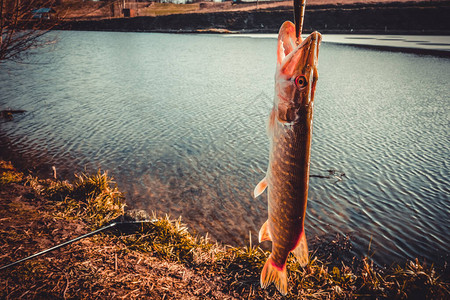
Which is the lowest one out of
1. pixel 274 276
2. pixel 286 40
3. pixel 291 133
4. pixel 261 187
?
pixel 274 276

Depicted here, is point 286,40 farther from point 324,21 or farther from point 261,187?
point 324,21

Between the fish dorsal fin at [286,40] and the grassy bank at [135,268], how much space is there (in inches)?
124

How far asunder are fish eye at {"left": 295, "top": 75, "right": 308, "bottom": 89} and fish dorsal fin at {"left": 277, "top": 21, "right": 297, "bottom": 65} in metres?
0.20

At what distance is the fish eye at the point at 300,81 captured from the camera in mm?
1764

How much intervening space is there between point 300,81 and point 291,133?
0.38m

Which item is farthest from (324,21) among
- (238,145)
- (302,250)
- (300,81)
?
(302,250)

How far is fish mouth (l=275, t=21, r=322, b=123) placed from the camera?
166cm

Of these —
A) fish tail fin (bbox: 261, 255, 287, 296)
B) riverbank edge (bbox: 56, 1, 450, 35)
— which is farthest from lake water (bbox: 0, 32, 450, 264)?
riverbank edge (bbox: 56, 1, 450, 35)

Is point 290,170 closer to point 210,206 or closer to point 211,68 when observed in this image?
point 210,206

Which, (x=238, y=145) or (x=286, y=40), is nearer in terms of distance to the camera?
(x=286, y=40)

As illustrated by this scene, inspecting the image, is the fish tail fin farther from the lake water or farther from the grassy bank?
the lake water

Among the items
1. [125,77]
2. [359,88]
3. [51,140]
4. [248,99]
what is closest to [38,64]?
[125,77]

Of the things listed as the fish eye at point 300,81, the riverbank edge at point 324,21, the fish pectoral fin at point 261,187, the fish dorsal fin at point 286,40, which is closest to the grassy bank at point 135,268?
the fish pectoral fin at point 261,187

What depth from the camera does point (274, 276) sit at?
2.43m
